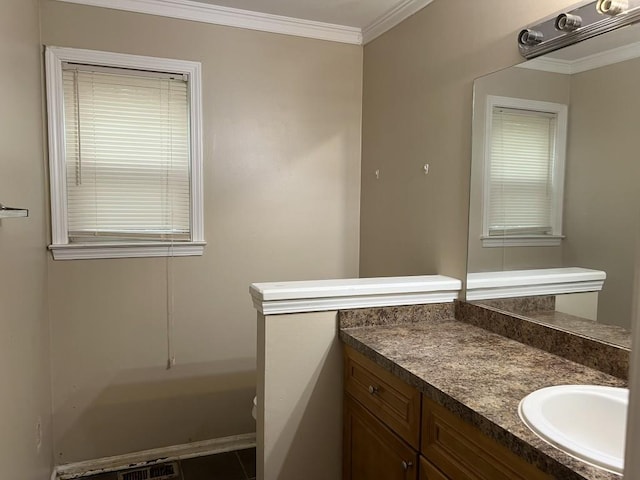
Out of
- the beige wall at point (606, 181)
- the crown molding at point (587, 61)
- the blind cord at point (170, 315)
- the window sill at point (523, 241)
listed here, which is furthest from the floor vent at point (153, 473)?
the crown molding at point (587, 61)

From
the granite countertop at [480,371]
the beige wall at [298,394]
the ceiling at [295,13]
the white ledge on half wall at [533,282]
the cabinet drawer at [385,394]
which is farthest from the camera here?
the ceiling at [295,13]

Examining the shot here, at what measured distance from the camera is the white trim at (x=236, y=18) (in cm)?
237

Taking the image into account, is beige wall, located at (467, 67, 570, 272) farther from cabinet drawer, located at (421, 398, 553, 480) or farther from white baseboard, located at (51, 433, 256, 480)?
white baseboard, located at (51, 433, 256, 480)

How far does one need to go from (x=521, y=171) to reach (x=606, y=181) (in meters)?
0.38

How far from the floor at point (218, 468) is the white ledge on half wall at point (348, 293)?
1.24 metres

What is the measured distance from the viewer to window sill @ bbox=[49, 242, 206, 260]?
233 cm

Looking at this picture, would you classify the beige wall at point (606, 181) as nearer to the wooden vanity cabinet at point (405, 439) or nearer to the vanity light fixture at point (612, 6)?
the vanity light fixture at point (612, 6)

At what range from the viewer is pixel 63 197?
7.61 ft

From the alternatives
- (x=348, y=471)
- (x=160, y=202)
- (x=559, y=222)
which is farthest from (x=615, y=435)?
(x=160, y=202)

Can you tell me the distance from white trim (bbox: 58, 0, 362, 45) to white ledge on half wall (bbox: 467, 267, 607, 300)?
1674 millimetres

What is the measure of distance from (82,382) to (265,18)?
223 centimetres

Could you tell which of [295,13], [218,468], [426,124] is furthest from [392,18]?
[218,468]

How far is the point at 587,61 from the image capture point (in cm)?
149

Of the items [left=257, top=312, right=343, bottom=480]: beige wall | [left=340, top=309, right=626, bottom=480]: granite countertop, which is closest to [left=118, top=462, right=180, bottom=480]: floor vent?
[left=257, top=312, right=343, bottom=480]: beige wall
